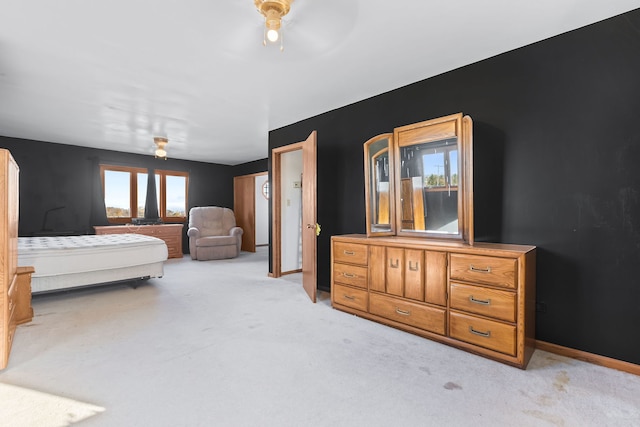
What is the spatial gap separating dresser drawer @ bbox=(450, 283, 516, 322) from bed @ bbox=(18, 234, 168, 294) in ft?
13.1

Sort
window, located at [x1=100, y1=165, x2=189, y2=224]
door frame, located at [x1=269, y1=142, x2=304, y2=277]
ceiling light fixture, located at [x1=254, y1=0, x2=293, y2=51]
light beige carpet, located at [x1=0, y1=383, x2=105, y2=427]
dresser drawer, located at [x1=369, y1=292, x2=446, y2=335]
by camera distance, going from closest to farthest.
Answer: light beige carpet, located at [x1=0, y1=383, x2=105, y2=427] → ceiling light fixture, located at [x1=254, y1=0, x2=293, y2=51] → dresser drawer, located at [x1=369, y1=292, x2=446, y2=335] → door frame, located at [x1=269, y1=142, x2=304, y2=277] → window, located at [x1=100, y1=165, x2=189, y2=224]

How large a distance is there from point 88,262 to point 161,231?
10.2ft

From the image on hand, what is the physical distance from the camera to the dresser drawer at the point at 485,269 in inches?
83.9

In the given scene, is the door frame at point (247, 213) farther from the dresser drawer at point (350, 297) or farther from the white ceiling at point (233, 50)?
the dresser drawer at point (350, 297)

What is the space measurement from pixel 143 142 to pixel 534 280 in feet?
21.0

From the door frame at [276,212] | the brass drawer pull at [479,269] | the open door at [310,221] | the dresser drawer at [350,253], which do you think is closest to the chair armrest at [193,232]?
the door frame at [276,212]

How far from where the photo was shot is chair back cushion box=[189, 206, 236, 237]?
7102 mm

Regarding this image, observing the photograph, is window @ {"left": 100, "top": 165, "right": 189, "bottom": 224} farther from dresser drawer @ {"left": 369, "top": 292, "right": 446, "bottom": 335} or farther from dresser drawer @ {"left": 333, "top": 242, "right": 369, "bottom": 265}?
dresser drawer @ {"left": 369, "top": 292, "right": 446, "bottom": 335}

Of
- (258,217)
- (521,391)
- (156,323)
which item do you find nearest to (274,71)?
(156,323)

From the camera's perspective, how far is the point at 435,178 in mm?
2936

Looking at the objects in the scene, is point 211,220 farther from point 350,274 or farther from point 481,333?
point 481,333

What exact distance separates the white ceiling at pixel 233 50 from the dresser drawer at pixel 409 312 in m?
2.17

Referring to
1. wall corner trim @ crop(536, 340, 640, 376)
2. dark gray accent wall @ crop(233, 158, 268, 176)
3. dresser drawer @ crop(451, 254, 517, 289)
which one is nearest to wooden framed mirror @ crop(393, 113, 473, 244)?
dresser drawer @ crop(451, 254, 517, 289)

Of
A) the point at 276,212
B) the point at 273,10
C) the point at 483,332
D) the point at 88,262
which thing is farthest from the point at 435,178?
the point at 88,262
